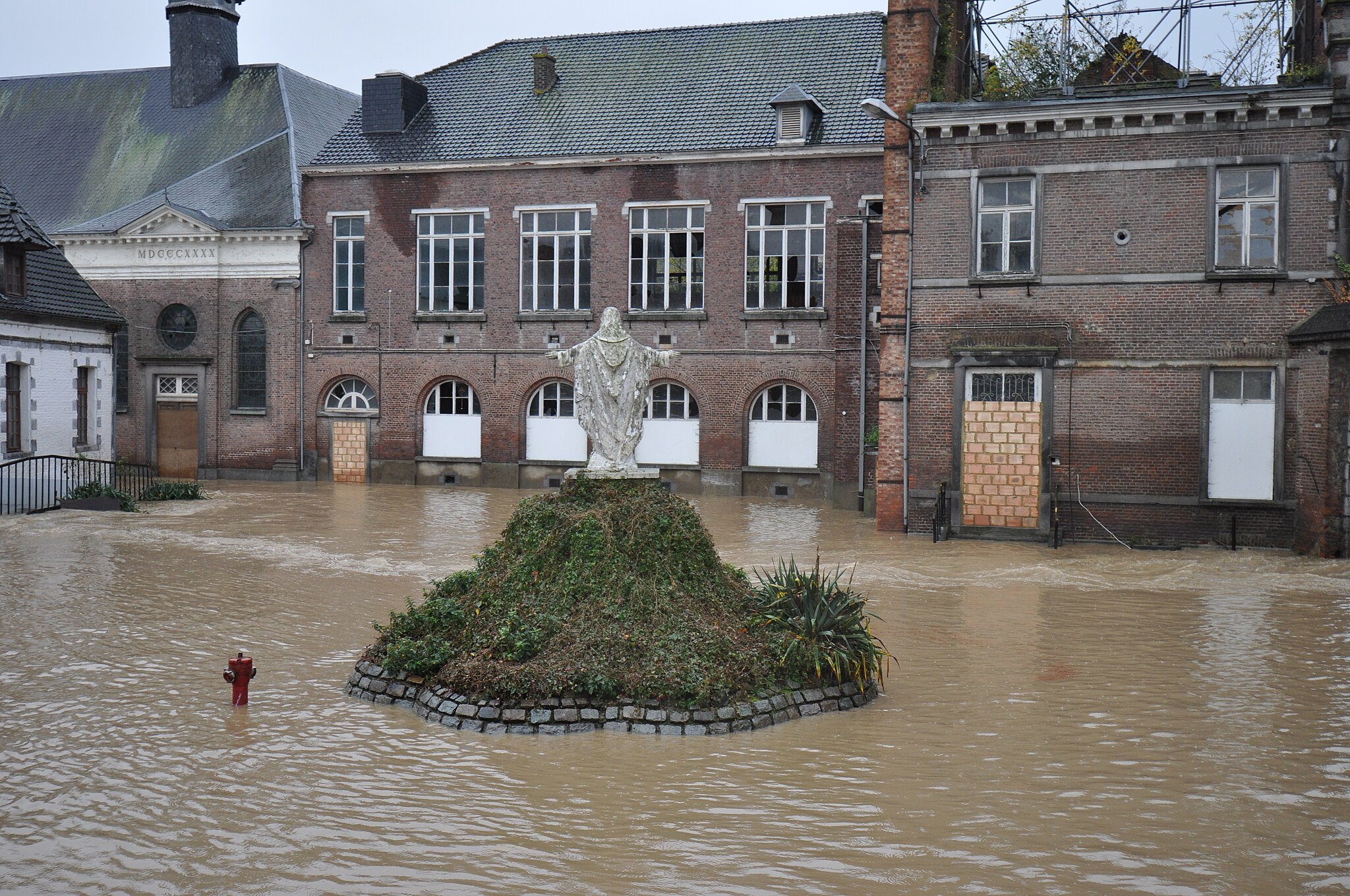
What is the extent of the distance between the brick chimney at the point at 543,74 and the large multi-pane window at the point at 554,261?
4061 mm

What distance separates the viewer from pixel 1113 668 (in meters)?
10.7

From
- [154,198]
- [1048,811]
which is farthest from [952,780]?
[154,198]

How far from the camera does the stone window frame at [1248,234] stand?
61.7 ft

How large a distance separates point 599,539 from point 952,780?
358cm

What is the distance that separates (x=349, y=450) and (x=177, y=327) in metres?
6.41

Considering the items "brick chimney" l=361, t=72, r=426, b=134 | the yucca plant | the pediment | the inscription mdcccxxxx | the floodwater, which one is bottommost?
the floodwater

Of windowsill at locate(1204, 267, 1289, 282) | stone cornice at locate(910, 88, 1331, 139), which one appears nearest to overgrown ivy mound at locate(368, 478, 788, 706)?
stone cornice at locate(910, 88, 1331, 139)

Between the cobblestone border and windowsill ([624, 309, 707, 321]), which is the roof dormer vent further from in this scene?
the cobblestone border

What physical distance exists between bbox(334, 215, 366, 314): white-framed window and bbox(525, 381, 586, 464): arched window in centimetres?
559

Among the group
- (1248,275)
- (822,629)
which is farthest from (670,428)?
(822,629)

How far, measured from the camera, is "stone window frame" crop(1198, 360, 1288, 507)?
18781mm

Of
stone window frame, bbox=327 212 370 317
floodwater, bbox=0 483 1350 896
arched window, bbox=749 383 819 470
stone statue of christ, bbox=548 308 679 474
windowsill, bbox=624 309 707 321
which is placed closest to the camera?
floodwater, bbox=0 483 1350 896

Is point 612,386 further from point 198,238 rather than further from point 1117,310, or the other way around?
point 198,238

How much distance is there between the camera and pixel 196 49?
119 ft
